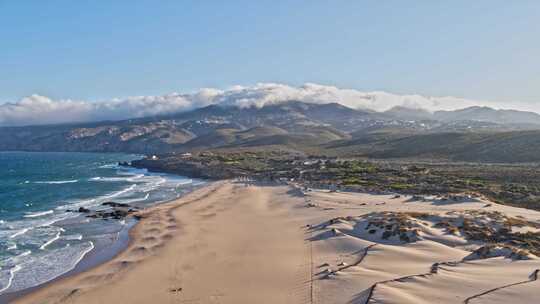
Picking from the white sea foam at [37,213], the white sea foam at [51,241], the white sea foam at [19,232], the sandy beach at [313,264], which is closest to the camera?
the sandy beach at [313,264]

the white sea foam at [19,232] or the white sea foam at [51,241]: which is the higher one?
the white sea foam at [51,241]

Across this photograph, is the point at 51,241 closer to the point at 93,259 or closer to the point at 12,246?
the point at 12,246

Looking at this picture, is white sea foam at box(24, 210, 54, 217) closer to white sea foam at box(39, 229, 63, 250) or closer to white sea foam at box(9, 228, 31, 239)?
white sea foam at box(9, 228, 31, 239)

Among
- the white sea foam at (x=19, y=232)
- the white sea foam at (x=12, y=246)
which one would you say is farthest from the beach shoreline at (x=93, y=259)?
the white sea foam at (x=19, y=232)

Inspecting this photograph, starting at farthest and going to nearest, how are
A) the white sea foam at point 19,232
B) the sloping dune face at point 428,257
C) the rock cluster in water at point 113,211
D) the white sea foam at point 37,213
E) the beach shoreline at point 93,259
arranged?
1. the white sea foam at point 37,213
2. the rock cluster in water at point 113,211
3. the white sea foam at point 19,232
4. the beach shoreline at point 93,259
5. the sloping dune face at point 428,257

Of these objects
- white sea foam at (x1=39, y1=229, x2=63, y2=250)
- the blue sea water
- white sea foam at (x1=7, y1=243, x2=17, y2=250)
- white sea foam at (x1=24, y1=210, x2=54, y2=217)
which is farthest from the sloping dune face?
white sea foam at (x1=24, y1=210, x2=54, y2=217)

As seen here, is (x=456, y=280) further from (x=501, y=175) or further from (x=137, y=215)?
(x=501, y=175)

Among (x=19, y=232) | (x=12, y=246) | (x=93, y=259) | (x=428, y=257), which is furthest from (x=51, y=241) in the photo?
(x=428, y=257)

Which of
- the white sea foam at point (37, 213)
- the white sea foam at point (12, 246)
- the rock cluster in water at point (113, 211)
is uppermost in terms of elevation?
the white sea foam at point (12, 246)

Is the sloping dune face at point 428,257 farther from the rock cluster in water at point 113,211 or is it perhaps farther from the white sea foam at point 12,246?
the white sea foam at point 12,246
